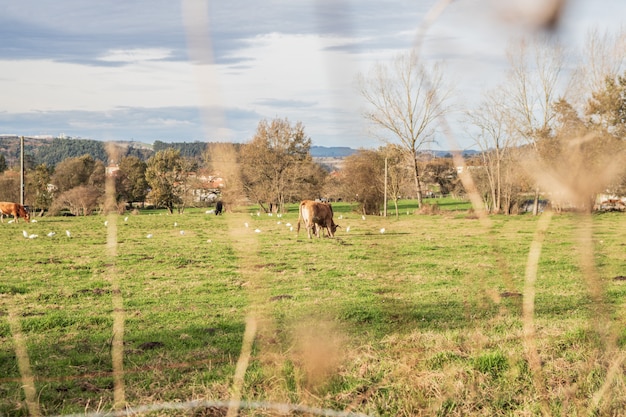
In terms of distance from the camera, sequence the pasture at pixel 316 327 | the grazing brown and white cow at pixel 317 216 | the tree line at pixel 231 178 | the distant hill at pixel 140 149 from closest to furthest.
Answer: the distant hill at pixel 140 149, the tree line at pixel 231 178, the pasture at pixel 316 327, the grazing brown and white cow at pixel 317 216

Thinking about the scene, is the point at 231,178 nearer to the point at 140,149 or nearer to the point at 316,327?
the point at 140,149

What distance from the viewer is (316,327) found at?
6.87 ft

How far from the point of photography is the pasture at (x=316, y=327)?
2.23m

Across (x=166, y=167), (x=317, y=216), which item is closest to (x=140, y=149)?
(x=166, y=167)

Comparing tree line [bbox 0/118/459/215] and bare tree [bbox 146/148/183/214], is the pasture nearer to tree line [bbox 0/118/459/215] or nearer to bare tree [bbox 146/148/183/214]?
tree line [bbox 0/118/459/215]

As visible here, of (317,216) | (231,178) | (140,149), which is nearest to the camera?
(231,178)

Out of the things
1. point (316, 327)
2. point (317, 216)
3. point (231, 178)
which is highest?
point (231, 178)

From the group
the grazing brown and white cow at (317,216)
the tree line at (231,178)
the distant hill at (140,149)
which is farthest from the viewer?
the grazing brown and white cow at (317,216)

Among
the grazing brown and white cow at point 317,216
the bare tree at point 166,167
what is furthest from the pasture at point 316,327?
the grazing brown and white cow at point 317,216

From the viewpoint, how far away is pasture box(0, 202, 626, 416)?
223cm

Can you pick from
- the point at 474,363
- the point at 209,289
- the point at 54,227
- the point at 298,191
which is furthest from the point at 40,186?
the point at 474,363

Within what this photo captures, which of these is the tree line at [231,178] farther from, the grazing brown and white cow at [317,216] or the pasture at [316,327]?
the grazing brown and white cow at [317,216]

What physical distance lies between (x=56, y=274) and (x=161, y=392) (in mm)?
9684

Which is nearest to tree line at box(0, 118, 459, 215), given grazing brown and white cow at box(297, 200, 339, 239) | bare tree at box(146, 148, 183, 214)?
bare tree at box(146, 148, 183, 214)
